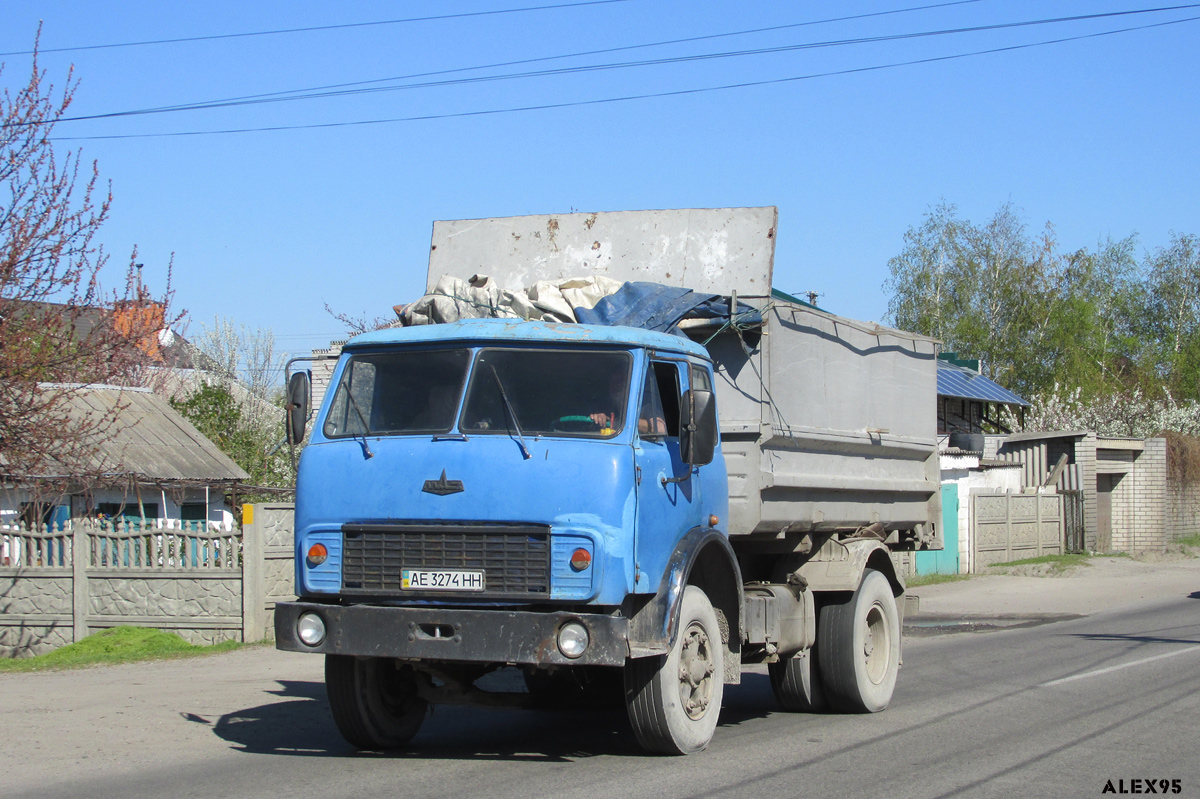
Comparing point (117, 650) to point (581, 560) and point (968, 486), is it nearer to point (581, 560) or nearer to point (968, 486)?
point (581, 560)

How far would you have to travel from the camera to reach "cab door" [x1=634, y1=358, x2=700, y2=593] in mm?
6484

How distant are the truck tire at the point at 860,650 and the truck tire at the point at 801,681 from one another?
89 millimetres

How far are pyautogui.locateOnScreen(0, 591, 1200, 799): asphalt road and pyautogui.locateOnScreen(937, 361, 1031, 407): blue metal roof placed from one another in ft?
82.0

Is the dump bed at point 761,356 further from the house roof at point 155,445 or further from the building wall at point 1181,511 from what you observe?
the building wall at point 1181,511

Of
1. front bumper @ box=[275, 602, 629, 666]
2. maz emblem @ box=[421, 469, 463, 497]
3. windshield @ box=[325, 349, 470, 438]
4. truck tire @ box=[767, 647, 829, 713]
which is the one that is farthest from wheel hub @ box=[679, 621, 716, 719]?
truck tire @ box=[767, 647, 829, 713]

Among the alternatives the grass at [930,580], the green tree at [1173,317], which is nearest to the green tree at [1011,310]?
the green tree at [1173,317]

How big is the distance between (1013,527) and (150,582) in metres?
19.2

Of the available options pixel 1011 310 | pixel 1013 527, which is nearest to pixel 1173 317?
pixel 1011 310

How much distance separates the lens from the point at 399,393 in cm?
693

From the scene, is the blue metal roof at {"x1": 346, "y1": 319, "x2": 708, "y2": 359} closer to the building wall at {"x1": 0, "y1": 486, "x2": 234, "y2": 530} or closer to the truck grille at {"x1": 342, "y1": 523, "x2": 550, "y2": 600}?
the truck grille at {"x1": 342, "y1": 523, "x2": 550, "y2": 600}

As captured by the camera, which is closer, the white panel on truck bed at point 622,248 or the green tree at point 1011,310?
the white panel on truck bed at point 622,248

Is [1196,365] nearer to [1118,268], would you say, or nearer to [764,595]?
[1118,268]

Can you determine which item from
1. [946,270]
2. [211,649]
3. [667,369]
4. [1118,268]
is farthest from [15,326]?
[1118,268]

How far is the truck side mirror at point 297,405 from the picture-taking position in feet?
23.4
